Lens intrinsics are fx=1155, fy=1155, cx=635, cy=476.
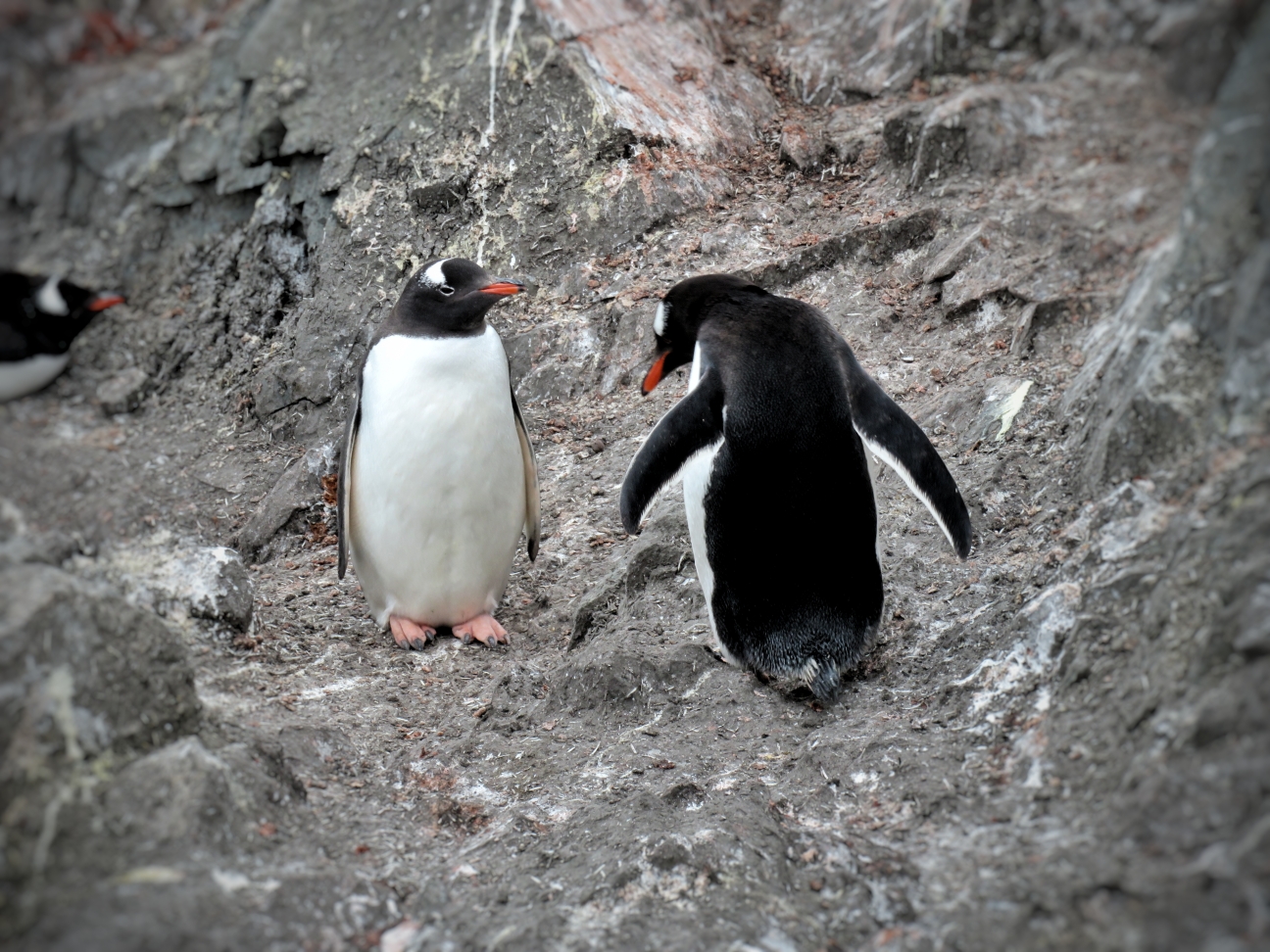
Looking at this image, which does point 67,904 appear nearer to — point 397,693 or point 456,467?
point 397,693

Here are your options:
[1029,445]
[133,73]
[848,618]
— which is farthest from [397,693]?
[133,73]

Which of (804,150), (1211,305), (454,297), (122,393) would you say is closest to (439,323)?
(454,297)

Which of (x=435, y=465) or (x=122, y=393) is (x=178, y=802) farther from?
(x=435, y=465)

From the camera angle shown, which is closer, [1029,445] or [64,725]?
[64,725]

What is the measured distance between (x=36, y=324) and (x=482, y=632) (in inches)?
104

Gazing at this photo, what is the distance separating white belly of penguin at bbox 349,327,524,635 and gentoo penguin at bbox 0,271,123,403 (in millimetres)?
2072

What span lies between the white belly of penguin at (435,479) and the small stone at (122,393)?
1.72 meters

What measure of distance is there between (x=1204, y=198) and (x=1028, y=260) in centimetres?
248

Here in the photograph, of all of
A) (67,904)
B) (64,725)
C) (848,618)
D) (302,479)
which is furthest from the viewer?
(302,479)

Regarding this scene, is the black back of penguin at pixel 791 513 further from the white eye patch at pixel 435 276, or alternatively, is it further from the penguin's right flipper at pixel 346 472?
the penguin's right flipper at pixel 346 472

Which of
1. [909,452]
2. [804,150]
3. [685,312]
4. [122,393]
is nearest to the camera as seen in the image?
[122,393]

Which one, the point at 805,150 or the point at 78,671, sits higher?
the point at 78,671

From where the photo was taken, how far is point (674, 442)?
3.96 meters

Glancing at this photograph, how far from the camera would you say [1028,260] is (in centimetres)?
505
